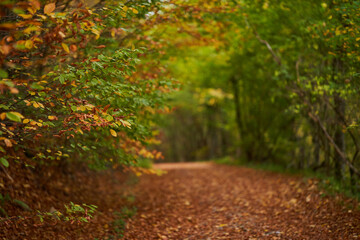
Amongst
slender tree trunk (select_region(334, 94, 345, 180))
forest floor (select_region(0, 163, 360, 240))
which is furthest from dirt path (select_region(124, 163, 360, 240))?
slender tree trunk (select_region(334, 94, 345, 180))

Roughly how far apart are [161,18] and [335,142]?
4981 mm

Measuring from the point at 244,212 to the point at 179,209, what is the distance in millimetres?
1642

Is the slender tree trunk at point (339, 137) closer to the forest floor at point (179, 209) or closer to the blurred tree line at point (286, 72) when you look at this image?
the blurred tree line at point (286, 72)

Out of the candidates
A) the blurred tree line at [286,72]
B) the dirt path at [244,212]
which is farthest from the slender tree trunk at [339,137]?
the dirt path at [244,212]

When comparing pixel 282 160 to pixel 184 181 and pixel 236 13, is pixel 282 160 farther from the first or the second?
pixel 236 13

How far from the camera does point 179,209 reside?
Result: 23.5 feet

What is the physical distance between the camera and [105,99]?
145 inches

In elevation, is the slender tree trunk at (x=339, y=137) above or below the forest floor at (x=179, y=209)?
above

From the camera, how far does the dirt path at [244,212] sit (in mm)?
4992

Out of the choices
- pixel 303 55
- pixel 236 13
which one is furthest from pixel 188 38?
pixel 303 55

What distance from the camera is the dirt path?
4.99 meters

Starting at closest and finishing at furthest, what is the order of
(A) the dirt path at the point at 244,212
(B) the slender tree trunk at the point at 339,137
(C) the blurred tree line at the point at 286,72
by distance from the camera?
1. (A) the dirt path at the point at 244,212
2. (C) the blurred tree line at the point at 286,72
3. (B) the slender tree trunk at the point at 339,137

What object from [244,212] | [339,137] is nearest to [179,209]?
[244,212]

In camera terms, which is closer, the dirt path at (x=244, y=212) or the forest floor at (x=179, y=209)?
the forest floor at (x=179, y=209)
